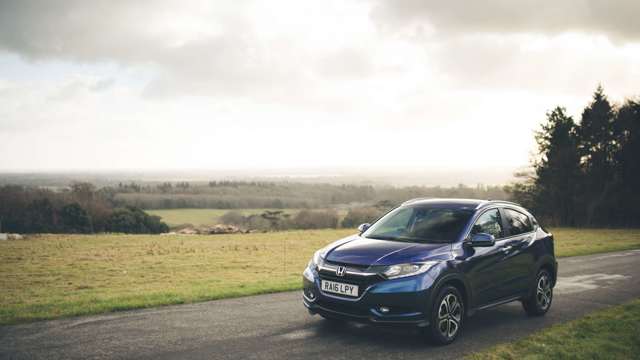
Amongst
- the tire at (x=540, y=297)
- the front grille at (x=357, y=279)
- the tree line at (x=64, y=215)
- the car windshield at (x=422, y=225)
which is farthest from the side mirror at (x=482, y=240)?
the tree line at (x=64, y=215)

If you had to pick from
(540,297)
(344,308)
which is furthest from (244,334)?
(540,297)

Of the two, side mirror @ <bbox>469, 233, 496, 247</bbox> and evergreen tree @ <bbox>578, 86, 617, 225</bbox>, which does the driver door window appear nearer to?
side mirror @ <bbox>469, 233, 496, 247</bbox>

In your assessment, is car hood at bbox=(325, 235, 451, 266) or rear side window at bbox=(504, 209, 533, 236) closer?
car hood at bbox=(325, 235, 451, 266)

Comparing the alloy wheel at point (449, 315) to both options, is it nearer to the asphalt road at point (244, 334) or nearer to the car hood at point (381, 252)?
the asphalt road at point (244, 334)

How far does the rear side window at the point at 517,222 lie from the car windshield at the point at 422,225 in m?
1.16

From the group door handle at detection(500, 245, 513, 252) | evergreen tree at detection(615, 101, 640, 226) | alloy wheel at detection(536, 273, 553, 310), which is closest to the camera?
door handle at detection(500, 245, 513, 252)

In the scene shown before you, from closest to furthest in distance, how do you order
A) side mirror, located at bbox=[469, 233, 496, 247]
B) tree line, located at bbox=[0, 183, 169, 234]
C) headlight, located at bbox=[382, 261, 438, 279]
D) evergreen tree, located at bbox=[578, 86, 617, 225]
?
1. headlight, located at bbox=[382, 261, 438, 279]
2. side mirror, located at bbox=[469, 233, 496, 247]
3. evergreen tree, located at bbox=[578, 86, 617, 225]
4. tree line, located at bbox=[0, 183, 169, 234]

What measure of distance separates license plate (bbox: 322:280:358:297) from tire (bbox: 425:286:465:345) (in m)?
1.10

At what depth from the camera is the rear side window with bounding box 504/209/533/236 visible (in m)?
9.14

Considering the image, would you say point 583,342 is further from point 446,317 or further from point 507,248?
point 446,317

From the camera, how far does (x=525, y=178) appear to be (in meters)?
52.1

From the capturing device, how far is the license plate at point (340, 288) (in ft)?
23.3

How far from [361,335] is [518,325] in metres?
2.81

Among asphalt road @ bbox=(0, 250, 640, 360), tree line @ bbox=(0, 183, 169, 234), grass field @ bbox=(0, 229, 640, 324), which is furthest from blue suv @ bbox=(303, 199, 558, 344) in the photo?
tree line @ bbox=(0, 183, 169, 234)
